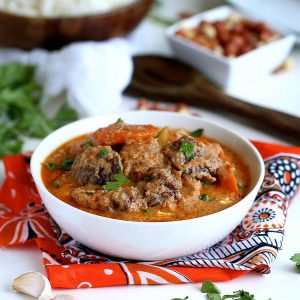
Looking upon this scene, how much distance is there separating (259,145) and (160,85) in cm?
99

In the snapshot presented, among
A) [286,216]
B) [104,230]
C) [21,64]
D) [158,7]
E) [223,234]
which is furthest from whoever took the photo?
[158,7]

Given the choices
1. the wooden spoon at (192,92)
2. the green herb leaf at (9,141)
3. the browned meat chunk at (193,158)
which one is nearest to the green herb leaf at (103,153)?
the browned meat chunk at (193,158)

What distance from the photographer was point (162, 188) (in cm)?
194

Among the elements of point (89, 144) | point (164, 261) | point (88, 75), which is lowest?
point (88, 75)

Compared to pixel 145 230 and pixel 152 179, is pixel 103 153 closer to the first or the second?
pixel 152 179

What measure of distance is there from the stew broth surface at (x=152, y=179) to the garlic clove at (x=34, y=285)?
258mm

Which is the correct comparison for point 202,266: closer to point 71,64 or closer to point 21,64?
point 71,64

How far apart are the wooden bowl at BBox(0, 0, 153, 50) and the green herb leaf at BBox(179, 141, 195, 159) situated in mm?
1622

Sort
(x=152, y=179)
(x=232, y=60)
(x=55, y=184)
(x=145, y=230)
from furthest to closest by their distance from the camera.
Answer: (x=232, y=60), (x=55, y=184), (x=152, y=179), (x=145, y=230)

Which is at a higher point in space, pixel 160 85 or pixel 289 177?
pixel 289 177

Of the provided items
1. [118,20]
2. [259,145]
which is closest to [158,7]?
[118,20]

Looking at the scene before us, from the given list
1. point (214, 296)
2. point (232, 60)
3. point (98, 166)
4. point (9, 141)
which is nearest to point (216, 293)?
point (214, 296)

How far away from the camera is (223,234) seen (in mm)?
2027

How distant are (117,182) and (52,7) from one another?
1797 mm
